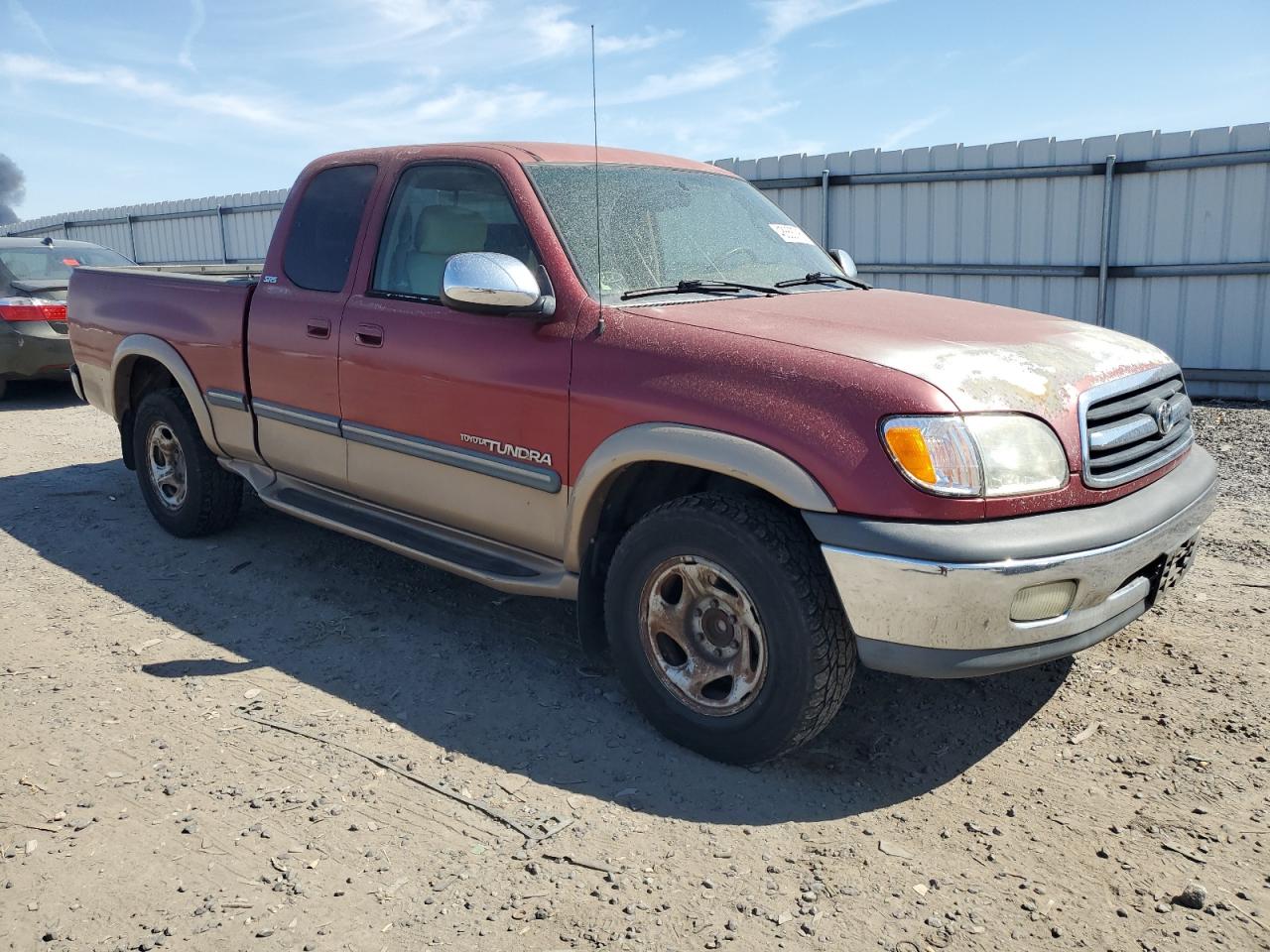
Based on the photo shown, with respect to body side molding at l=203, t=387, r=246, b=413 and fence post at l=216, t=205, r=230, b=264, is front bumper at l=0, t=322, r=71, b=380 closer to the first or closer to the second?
body side molding at l=203, t=387, r=246, b=413

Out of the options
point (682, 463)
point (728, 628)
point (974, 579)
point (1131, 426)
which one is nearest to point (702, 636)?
point (728, 628)

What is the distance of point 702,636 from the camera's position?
339 cm

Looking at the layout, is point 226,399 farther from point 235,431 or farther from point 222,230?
point 222,230

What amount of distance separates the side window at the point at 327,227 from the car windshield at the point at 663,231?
100cm

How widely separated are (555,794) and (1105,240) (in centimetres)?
925

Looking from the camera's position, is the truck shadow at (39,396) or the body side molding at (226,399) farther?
the truck shadow at (39,396)

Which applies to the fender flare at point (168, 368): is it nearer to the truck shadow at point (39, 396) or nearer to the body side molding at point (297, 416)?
the body side molding at point (297, 416)

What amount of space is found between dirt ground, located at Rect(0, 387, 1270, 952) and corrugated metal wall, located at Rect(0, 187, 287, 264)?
576 inches

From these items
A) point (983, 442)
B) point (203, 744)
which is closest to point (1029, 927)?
point (983, 442)

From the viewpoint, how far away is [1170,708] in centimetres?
371

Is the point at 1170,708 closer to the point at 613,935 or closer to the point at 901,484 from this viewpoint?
the point at 901,484

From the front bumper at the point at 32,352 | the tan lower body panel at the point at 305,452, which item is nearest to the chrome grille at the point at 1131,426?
the tan lower body panel at the point at 305,452

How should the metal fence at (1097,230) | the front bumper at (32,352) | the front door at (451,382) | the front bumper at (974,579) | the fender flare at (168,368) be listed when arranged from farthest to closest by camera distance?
the front bumper at (32,352)
the metal fence at (1097,230)
the fender flare at (168,368)
the front door at (451,382)
the front bumper at (974,579)

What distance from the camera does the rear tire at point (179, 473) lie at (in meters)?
5.59
